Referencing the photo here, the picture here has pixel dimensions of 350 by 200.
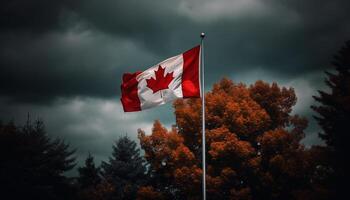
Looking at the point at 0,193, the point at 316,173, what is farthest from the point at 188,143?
the point at 0,193

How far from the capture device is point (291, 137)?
1087 inches

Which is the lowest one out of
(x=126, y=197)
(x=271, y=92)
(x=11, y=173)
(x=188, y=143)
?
(x=126, y=197)

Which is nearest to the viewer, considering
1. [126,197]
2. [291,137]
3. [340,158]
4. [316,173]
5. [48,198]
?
[340,158]

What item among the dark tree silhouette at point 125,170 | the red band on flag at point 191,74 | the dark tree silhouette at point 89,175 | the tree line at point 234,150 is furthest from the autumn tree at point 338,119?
the dark tree silhouette at point 89,175

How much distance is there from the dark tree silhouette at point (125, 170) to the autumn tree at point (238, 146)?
27.8 feet

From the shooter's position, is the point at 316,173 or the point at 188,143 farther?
the point at 188,143

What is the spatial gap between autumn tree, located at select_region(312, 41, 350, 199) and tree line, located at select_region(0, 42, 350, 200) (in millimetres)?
62

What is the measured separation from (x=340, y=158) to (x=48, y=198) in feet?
80.7

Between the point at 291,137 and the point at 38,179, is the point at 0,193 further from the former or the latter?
the point at 291,137

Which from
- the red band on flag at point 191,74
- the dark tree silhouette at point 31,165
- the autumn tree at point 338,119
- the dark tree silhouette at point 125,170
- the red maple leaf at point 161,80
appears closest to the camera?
the red band on flag at point 191,74

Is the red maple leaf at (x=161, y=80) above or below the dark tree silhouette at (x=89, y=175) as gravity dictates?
above

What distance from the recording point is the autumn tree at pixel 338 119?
1870 cm

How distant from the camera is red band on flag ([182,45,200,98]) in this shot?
12.5 meters

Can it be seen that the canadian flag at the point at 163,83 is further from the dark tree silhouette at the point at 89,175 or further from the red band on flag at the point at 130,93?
the dark tree silhouette at the point at 89,175
